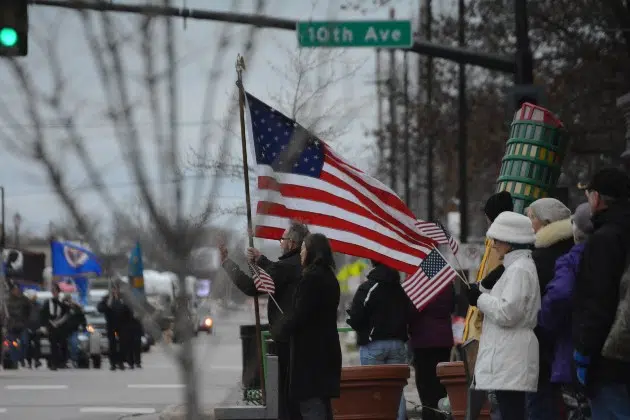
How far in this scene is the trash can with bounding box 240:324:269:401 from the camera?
1463cm

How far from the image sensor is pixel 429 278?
12406 mm

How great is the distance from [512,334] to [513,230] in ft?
2.08

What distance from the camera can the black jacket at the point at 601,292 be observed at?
320 inches

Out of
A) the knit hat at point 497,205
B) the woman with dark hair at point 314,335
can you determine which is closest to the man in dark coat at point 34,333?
the woman with dark hair at point 314,335

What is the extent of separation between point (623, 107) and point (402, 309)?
7.94 metres

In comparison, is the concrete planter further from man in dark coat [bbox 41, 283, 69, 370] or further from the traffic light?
man in dark coat [bbox 41, 283, 69, 370]

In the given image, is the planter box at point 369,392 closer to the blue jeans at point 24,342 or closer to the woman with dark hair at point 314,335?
the woman with dark hair at point 314,335

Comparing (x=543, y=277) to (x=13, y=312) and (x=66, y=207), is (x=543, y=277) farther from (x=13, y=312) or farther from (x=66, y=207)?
(x=13, y=312)

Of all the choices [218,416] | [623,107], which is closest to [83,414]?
[623,107]

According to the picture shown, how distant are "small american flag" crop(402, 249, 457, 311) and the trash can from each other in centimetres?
226

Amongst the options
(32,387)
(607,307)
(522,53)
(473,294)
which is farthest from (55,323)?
(607,307)

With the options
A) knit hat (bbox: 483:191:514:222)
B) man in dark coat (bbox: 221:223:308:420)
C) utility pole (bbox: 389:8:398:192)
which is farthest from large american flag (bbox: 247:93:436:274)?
utility pole (bbox: 389:8:398:192)

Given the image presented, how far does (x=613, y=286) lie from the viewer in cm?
816

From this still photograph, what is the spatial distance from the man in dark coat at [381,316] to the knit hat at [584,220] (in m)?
4.13
